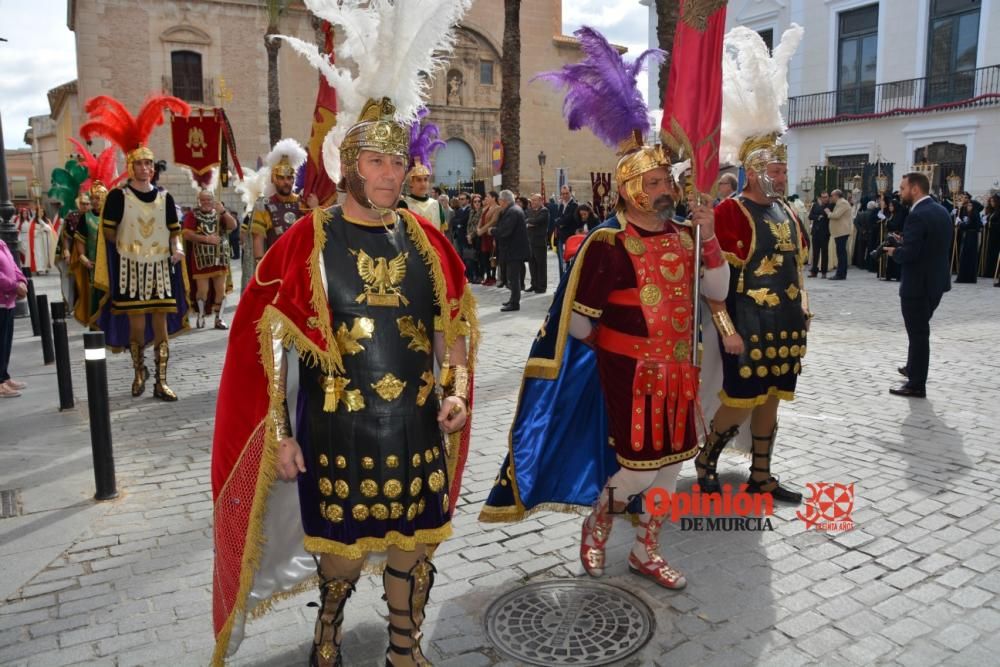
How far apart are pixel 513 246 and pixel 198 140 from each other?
5.91 metres

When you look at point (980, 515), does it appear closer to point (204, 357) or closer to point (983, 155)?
point (204, 357)

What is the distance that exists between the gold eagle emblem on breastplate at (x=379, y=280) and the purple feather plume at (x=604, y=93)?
1767 mm

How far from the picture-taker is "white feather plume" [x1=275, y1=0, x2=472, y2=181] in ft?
9.66

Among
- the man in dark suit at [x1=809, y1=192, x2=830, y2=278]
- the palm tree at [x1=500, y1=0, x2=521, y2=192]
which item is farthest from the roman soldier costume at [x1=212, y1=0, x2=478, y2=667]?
A: the man in dark suit at [x1=809, y1=192, x2=830, y2=278]

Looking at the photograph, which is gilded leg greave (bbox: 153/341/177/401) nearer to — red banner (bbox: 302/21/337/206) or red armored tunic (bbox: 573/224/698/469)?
red banner (bbox: 302/21/337/206)

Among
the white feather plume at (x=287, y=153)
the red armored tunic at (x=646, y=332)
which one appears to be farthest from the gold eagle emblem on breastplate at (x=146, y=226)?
the red armored tunic at (x=646, y=332)

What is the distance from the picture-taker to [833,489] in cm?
496

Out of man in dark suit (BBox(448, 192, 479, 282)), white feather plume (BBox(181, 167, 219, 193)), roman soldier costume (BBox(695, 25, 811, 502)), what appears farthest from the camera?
man in dark suit (BBox(448, 192, 479, 282))

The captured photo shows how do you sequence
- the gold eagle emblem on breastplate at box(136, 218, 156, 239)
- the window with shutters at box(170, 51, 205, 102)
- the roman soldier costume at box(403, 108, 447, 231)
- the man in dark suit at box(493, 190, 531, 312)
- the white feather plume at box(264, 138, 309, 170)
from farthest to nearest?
1. the window with shutters at box(170, 51, 205, 102)
2. the man in dark suit at box(493, 190, 531, 312)
3. the roman soldier costume at box(403, 108, 447, 231)
4. the white feather plume at box(264, 138, 309, 170)
5. the gold eagle emblem on breastplate at box(136, 218, 156, 239)

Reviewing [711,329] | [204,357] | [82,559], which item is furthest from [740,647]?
[204,357]

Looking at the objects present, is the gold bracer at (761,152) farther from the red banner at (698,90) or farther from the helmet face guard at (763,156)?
the red banner at (698,90)

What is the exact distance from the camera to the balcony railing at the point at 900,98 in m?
22.1

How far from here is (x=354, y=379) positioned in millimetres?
2725

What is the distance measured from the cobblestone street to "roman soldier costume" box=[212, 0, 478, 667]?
2.00 ft
